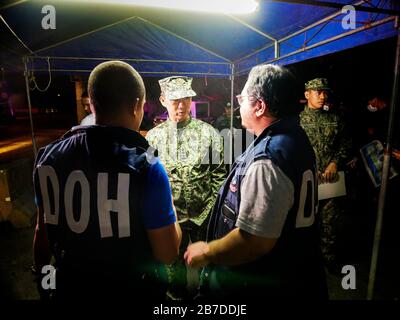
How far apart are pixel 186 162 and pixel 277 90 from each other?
6.29 ft

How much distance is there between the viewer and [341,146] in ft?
13.2

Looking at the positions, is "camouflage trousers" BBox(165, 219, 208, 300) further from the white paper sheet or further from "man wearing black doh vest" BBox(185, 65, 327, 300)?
the white paper sheet

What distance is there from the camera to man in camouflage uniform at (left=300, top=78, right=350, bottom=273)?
12.7 ft

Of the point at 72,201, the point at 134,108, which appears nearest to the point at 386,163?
the point at 134,108

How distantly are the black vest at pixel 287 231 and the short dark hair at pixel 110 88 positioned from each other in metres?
0.88

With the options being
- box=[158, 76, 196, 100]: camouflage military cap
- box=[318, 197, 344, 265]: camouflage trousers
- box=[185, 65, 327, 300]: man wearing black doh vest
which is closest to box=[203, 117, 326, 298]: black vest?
box=[185, 65, 327, 300]: man wearing black doh vest

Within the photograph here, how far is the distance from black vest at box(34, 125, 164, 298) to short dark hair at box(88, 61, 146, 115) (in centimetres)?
15

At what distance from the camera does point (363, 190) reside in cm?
664

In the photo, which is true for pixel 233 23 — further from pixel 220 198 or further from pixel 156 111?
pixel 156 111

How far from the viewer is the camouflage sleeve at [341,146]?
13.0 feet

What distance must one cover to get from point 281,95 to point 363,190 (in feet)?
20.6

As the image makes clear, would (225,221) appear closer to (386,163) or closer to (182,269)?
(182,269)

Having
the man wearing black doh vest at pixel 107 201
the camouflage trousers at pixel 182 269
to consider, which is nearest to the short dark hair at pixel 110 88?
the man wearing black doh vest at pixel 107 201

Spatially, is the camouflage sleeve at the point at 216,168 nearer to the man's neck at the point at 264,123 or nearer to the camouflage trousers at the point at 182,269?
the camouflage trousers at the point at 182,269
